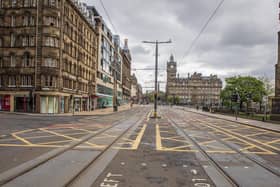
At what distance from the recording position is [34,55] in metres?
37.2

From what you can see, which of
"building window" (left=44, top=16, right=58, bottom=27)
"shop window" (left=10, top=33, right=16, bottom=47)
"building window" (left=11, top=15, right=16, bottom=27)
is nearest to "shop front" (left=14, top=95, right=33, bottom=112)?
"shop window" (left=10, top=33, right=16, bottom=47)

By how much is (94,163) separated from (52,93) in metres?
31.3

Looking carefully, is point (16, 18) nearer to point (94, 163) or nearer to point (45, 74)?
point (45, 74)

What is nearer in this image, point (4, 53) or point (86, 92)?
point (4, 53)

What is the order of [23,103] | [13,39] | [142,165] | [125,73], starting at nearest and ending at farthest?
1. [142,165]
2. [23,103]
3. [13,39]
4. [125,73]

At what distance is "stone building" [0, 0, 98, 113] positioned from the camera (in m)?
37.0

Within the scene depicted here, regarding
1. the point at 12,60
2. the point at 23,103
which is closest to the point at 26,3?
the point at 12,60

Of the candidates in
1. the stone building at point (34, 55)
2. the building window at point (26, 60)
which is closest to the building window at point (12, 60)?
the stone building at point (34, 55)

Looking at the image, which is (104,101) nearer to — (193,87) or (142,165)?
(142,165)

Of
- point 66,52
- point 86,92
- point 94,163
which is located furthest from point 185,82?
point 94,163

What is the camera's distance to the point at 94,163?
7.55m

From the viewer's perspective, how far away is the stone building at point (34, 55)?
1455 inches

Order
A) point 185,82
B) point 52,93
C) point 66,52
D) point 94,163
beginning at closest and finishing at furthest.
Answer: point 94,163
point 52,93
point 66,52
point 185,82

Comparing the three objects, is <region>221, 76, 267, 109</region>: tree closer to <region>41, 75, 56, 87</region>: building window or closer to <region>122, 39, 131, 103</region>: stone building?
<region>41, 75, 56, 87</region>: building window
